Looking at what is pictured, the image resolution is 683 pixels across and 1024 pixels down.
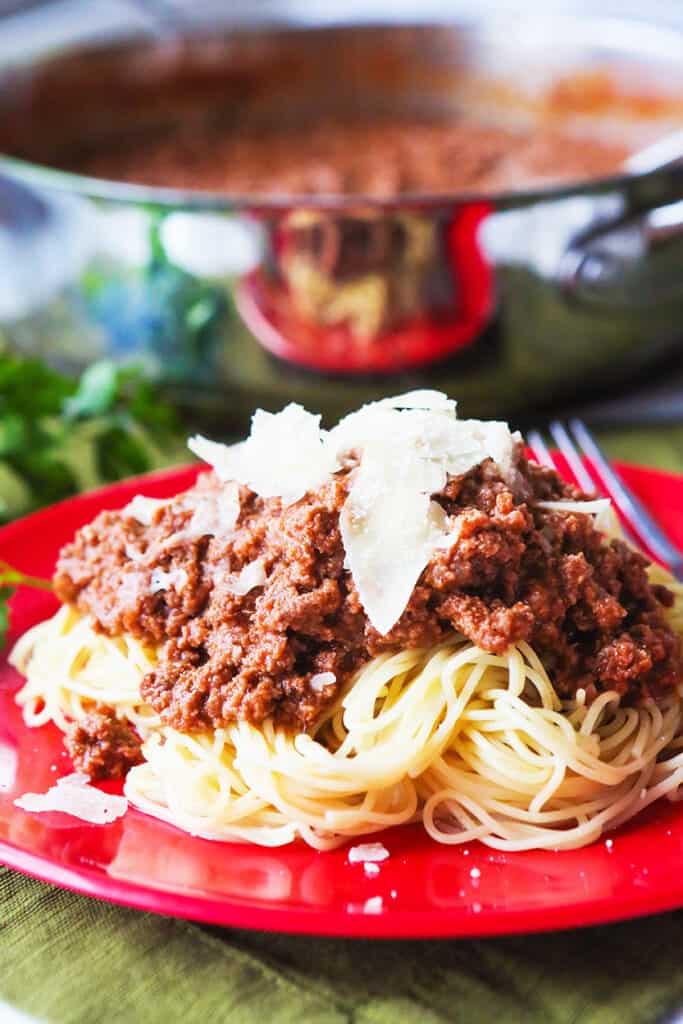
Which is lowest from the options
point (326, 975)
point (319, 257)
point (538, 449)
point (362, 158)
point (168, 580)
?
point (326, 975)

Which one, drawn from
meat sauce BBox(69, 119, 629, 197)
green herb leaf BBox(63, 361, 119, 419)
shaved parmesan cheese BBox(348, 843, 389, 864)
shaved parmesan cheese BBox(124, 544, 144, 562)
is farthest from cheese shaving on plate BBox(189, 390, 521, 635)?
meat sauce BBox(69, 119, 629, 197)

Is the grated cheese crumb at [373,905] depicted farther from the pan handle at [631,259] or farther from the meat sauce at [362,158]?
the meat sauce at [362,158]

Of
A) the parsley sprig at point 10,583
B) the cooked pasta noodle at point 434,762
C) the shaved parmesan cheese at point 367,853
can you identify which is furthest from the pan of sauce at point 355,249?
the shaved parmesan cheese at point 367,853

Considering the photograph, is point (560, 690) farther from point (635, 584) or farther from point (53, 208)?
point (53, 208)

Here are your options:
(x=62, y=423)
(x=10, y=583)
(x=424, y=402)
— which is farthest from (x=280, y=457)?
(x=62, y=423)

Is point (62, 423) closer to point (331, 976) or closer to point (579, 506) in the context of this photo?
point (579, 506)
